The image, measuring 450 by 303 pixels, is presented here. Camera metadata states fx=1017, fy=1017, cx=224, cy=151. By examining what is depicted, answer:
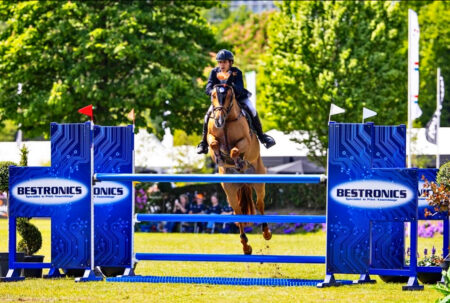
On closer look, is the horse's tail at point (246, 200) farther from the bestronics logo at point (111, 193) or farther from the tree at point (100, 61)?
the tree at point (100, 61)

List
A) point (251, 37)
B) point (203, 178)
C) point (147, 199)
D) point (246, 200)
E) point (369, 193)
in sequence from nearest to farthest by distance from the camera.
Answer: point (369, 193), point (203, 178), point (246, 200), point (147, 199), point (251, 37)

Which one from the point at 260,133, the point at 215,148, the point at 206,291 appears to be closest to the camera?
the point at 206,291

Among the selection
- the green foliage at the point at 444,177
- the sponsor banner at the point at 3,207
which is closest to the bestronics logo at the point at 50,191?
the green foliage at the point at 444,177

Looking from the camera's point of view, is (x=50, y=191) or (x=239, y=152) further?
(x=239, y=152)

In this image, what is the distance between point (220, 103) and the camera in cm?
1322

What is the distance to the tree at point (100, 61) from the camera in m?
28.9

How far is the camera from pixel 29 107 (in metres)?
29.1

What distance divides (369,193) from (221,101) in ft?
11.7

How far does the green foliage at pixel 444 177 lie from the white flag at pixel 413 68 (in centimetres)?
1406

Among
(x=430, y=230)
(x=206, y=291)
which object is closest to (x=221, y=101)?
(x=206, y=291)

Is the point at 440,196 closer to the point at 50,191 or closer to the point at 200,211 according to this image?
the point at 50,191

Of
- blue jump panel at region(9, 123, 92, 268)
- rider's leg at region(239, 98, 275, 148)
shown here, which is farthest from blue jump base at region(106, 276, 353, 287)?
rider's leg at region(239, 98, 275, 148)

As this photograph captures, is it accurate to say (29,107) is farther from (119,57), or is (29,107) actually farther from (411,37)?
(411,37)

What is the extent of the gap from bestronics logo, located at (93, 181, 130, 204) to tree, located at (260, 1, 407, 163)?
25.5m
